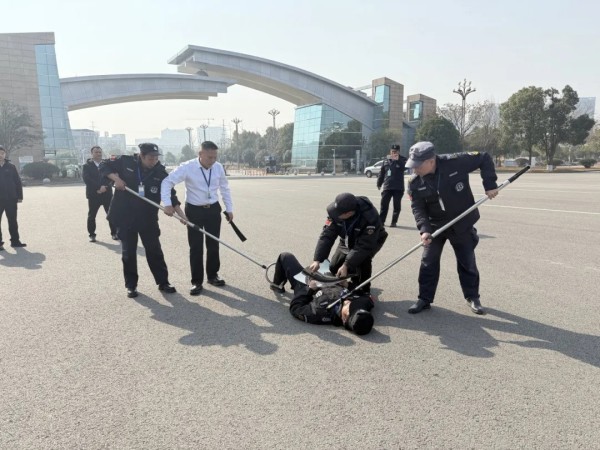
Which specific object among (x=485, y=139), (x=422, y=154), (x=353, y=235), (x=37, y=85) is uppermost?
(x=37, y=85)

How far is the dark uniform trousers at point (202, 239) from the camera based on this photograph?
4965mm

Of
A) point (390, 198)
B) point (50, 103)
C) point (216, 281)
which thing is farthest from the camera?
point (50, 103)

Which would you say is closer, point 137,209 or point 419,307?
point 419,307

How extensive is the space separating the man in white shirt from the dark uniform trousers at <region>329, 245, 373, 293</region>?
1560 mm

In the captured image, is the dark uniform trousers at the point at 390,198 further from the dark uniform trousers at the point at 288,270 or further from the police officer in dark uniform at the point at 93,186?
the police officer in dark uniform at the point at 93,186

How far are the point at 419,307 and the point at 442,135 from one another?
4852cm

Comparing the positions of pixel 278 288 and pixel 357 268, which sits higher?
pixel 357 268

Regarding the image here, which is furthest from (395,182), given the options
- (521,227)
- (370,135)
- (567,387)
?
(370,135)

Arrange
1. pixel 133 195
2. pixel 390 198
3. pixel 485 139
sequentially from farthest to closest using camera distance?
1. pixel 485 139
2. pixel 390 198
3. pixel 133 195

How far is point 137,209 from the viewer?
192 inches

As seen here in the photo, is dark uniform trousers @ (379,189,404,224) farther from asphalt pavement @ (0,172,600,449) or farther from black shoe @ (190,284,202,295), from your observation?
black shoe @ (190,284,202,295)

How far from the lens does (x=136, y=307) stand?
4.45 metres

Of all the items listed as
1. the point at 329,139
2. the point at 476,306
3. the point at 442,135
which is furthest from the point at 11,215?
the point at 329,139

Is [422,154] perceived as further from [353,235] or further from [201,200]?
[201,200]
